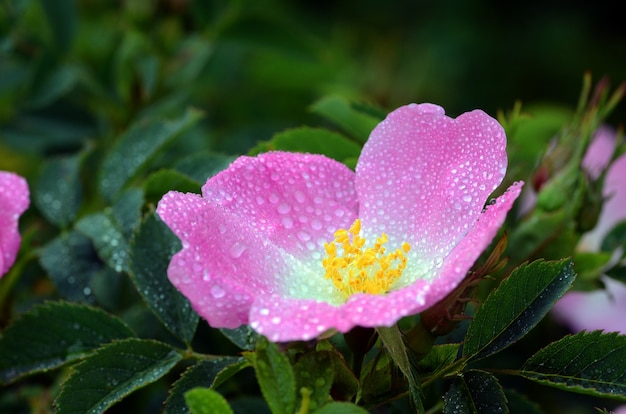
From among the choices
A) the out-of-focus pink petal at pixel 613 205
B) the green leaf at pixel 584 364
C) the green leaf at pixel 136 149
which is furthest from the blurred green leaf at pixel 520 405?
the out-of-focus pink petal at pixel 613 205

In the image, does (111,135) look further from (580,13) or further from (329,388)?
(580,13)

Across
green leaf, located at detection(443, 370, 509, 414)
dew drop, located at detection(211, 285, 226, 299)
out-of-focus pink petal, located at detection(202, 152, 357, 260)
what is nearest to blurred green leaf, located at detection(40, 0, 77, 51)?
out-of-focus pink petal, located at detection(202, 152, 357, 260)

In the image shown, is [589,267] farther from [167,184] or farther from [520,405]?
[167,184]

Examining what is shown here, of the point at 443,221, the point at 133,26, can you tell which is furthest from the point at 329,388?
the point at 133,26

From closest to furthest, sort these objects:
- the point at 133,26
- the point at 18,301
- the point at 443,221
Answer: the point at 443,221 < the point at 18,301 < the point at 133,26

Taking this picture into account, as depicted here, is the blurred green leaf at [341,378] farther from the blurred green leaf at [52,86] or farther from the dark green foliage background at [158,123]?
the blurred green leaf at [52,86]
